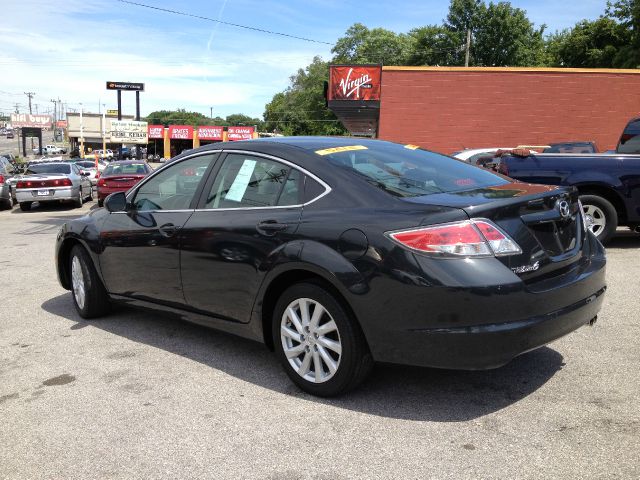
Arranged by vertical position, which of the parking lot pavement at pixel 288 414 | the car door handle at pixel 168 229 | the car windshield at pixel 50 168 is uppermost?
the car door handle at pixel 168 229

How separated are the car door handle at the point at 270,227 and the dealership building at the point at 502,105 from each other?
58.7ft

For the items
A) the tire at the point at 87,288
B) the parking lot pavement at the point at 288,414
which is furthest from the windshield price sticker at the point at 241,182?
the tire at the point at 87,288

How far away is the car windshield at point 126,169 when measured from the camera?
18.6 meters

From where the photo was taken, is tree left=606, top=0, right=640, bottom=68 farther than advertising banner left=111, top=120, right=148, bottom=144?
No

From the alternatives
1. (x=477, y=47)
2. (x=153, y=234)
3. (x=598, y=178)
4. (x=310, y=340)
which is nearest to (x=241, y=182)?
(x=153, y=234)

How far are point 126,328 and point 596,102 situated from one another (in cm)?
1902

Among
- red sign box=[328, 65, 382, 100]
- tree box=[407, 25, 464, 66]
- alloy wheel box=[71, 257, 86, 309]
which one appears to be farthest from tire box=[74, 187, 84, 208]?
tree box=[407, 25, 464, 66]

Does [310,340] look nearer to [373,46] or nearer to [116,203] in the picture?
[116,203]

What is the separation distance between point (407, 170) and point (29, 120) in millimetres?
124532

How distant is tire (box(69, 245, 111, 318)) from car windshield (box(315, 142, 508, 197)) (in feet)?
8.52

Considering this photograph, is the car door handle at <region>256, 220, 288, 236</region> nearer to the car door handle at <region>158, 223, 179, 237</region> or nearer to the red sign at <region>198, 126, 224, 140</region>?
the car door handle at <region>158, 223, 179, 237</region>

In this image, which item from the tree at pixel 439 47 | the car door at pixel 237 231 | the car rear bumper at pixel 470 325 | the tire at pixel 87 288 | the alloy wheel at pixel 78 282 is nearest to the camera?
the car rear bumper at pixel 470 325

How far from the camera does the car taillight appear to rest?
10.1ft

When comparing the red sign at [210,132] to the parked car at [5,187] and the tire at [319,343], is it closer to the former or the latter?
the parked car at [5,187]
